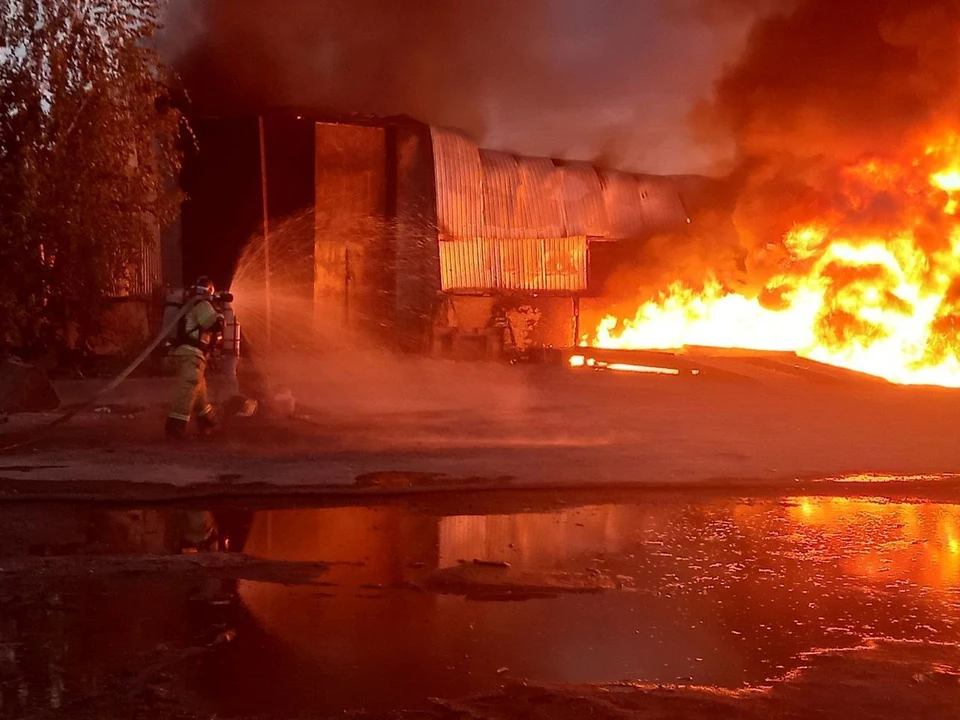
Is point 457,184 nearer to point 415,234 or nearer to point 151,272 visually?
point 415,234

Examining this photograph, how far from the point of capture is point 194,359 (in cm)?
962

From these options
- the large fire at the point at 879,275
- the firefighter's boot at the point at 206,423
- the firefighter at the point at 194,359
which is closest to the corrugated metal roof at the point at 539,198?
the large fire at the point at 879,275

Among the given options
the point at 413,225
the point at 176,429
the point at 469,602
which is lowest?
the point at 469,602

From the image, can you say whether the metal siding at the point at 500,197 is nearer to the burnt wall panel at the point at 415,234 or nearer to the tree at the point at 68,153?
the burnt wall panel at the point at 415,234

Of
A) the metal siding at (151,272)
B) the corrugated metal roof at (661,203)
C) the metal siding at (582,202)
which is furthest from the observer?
the corrugated metal roof at (661,203)

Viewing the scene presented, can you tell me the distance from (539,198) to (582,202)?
1074 mm

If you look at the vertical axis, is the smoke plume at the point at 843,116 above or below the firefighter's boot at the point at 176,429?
above

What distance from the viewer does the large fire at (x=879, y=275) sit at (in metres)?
16.5

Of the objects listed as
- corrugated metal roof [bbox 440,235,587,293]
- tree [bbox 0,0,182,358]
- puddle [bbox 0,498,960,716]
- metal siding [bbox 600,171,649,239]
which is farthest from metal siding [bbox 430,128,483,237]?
puddle [bbox 0,498,960,716]

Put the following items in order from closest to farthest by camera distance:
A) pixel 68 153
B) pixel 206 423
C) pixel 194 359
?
pixel 194 359
pixel 206 423
pixel 68 153

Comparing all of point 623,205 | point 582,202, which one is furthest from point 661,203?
point 582,202

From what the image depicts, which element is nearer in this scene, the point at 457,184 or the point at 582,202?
the point at 457,184

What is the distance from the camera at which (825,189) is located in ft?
60.6

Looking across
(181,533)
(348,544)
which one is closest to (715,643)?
(348,544)
